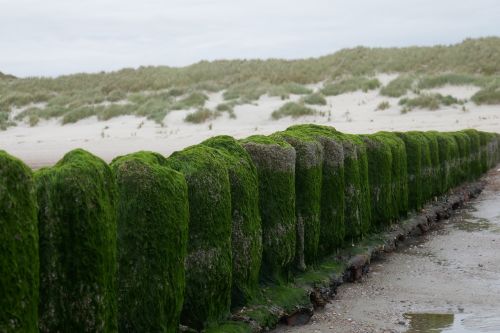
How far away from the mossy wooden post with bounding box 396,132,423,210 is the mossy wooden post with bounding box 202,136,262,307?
6.19m

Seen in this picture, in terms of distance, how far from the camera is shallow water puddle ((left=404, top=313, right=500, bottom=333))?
607 centimetres

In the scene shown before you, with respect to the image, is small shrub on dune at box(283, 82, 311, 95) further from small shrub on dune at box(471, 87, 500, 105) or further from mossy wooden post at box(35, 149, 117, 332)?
mossy wooden post at box(35, 149, 117, 332)

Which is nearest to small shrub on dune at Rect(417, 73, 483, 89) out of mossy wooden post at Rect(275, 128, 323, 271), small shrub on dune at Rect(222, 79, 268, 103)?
small shrub on dune at Rect(222, 79, 268, 103)

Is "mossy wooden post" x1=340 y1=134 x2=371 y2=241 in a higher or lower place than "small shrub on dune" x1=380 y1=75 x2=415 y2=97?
lower

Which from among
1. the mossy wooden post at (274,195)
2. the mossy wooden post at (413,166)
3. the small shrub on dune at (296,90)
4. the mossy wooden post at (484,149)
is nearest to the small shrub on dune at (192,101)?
the small shrub on dune at (296,90)

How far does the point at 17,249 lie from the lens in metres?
3.53

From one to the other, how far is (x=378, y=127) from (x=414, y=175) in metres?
15.7

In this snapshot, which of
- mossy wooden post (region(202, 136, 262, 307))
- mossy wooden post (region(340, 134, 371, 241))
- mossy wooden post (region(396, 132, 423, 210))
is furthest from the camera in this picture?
mossy wooden post (region(396, 132, 423, 210))

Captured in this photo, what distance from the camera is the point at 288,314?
6.14 metres

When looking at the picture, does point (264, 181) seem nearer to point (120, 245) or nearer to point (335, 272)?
point (335, 272)

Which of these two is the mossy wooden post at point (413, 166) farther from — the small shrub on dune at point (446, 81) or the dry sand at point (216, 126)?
the small shrub on dune at point (446, 81)

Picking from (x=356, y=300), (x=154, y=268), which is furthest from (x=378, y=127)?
(x=154, y=268)

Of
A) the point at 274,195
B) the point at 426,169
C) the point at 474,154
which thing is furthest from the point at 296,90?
the point at 274,195

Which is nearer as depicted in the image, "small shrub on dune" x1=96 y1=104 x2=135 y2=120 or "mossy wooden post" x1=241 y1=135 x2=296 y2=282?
"mossy wooden post" x1=241 y1=135 x2=296 y2=282
